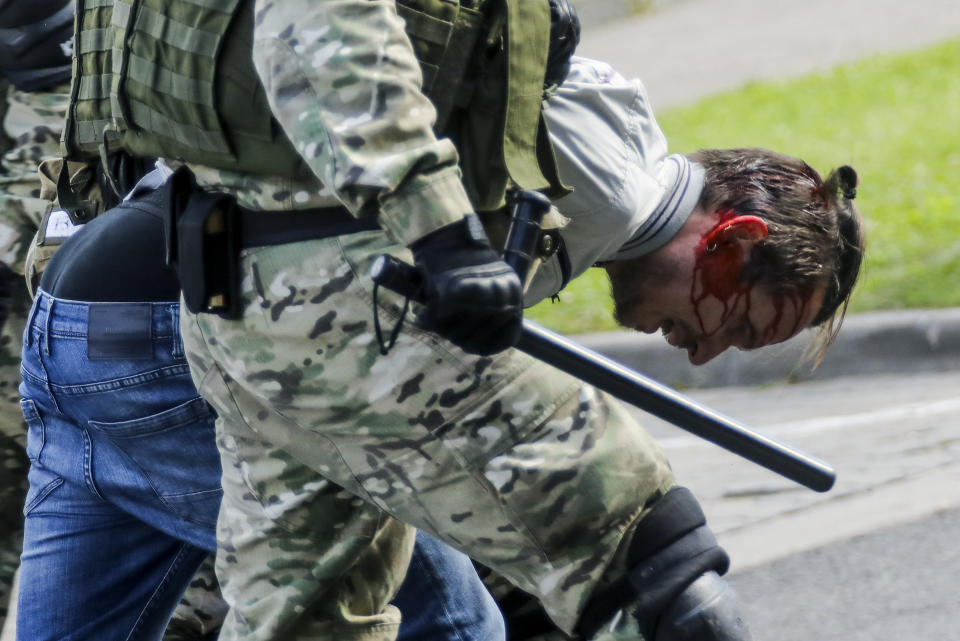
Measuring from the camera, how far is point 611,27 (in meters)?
11.9

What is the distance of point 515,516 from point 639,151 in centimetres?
63

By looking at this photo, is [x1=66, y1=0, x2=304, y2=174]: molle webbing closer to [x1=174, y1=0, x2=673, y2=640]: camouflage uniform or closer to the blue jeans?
[x1=174, y1=0, x2=673, y2=640]: camouflage uniform

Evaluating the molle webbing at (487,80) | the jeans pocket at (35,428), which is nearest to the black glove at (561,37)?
the molle webbing at (487,80)

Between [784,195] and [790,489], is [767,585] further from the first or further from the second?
[784,195]

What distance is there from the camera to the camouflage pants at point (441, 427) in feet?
6.17

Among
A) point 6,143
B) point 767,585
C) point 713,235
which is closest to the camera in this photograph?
point 713,235

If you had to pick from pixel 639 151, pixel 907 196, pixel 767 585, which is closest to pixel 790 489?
pixel 767 585

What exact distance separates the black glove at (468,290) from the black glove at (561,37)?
1.32 ft

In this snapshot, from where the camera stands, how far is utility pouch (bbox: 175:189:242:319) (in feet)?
6.28

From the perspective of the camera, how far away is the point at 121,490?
2.28 meters

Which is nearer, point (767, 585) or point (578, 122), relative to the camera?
point (578, 122)

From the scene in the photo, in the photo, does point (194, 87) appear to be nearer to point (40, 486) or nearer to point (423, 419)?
point (423, 419)

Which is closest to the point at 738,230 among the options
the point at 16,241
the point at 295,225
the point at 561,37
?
the point at 561,37

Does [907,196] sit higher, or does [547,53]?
[547,53]
